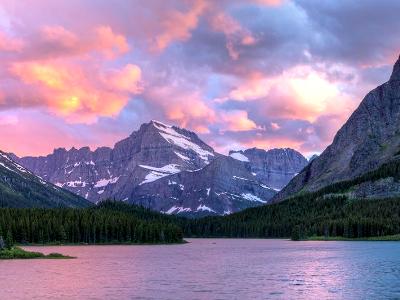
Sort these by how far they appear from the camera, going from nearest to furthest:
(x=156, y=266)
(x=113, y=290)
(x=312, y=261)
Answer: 1. (x=113, y=290)
2. (x=156, y=266)
3. (x=312, y=261)

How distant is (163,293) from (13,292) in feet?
76.4

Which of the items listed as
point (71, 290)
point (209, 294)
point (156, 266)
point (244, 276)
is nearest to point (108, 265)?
point (156, 266)

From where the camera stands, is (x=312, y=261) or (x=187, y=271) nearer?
(x=187, y=271)

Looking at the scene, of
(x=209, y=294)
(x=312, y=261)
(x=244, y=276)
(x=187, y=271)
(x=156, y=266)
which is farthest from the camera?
(x=312, y=261)

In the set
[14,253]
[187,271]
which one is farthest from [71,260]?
[187,271]

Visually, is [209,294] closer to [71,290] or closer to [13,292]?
[71,290]

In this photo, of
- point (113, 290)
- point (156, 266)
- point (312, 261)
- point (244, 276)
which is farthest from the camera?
point (312, 261)

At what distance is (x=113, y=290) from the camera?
103500 mm

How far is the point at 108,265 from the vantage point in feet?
527

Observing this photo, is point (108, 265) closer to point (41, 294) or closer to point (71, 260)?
point (71, 260)

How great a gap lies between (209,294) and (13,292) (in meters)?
30.5

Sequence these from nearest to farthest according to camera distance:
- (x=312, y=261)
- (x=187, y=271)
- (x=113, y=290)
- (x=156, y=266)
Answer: (x=113, y=290) < (x=187, y=271) < (x=156, y=266) < (x=312, y=261)

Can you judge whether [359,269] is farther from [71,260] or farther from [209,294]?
[71,260]

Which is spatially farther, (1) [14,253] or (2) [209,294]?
(1) [14,253]
